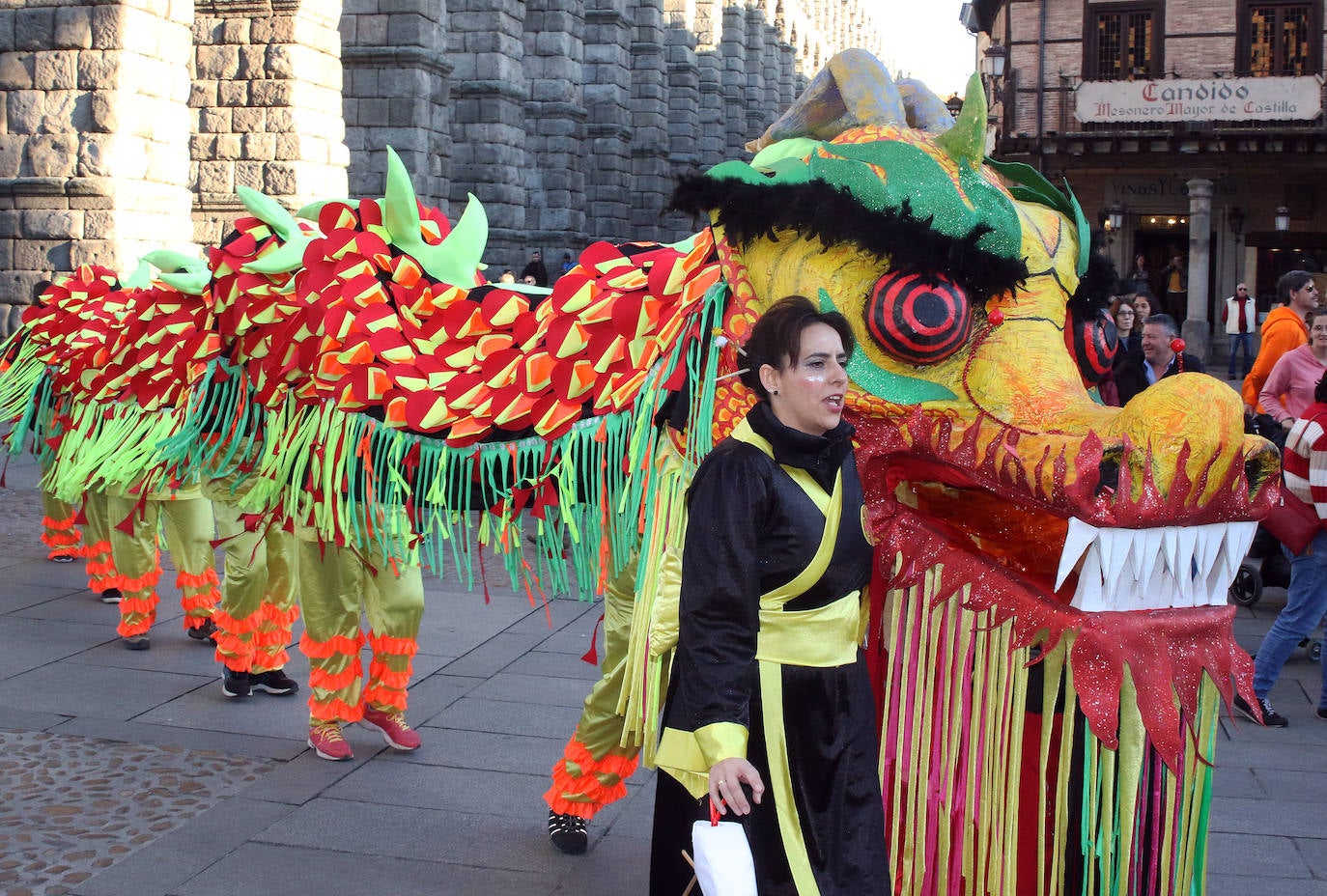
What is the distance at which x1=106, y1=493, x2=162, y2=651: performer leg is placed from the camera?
613 cm

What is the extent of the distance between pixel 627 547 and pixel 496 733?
1945 millimetres

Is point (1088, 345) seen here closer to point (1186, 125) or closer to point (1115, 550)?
point (1115, 550)

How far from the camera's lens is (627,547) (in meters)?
3.49

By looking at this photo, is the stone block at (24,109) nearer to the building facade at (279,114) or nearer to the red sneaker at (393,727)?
the building facade at (279,114)

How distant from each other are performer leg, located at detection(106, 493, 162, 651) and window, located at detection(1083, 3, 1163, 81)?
2363 cm

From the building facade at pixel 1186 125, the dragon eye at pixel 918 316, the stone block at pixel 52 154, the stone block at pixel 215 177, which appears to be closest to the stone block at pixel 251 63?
the stone block at pixel 215 177

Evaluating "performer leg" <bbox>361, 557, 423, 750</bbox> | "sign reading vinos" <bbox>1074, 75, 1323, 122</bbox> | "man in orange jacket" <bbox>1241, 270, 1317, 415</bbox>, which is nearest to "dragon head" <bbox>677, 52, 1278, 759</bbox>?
"performer leg" <bbox>361, 557, 423, 750</bbox>

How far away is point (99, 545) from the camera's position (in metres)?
6.66

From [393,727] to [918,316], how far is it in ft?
9.54

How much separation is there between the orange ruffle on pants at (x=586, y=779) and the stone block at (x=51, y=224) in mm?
9095

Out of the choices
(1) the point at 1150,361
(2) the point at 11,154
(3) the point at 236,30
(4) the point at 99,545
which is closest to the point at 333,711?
(4) the point at 99,545

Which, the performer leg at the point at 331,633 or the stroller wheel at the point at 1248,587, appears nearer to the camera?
the performer leg at the point at 331,633

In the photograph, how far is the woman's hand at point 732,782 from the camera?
7.99 ft

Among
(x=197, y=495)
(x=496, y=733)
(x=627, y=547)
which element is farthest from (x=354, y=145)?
(x=627, y=547)
